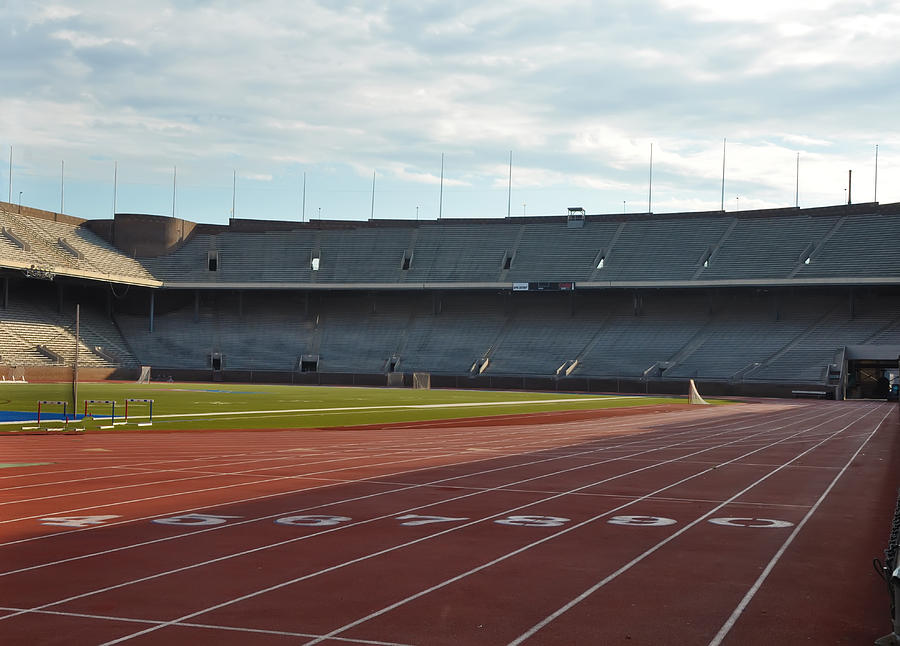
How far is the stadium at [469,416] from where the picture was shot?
22.2 ft

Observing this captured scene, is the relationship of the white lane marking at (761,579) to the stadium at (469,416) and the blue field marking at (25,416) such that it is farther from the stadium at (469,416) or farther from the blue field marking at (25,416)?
the blue field marking at (25,416)

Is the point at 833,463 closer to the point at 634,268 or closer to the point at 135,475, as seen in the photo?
the point at 135,475

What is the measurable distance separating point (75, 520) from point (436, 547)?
3.97 meters

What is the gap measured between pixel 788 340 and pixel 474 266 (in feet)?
75.7

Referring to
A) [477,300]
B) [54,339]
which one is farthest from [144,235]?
[477,300]

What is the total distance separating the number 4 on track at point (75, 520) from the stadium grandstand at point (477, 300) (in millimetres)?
47944

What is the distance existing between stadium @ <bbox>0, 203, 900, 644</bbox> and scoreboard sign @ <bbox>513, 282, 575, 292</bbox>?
0.67 feet

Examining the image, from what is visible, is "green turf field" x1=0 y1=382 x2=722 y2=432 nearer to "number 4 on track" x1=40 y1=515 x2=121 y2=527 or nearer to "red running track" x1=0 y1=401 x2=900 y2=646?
"red running track" x1=0 y1=401 x2=900 y2=646

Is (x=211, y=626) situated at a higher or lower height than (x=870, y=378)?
lower

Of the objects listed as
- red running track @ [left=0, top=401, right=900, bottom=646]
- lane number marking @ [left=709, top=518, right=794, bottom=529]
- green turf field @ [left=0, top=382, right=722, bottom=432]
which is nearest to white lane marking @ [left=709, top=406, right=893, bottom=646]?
red running track @ [left=0, top=401, right=900, bottom=646]

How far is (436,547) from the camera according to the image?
8672 millimetres

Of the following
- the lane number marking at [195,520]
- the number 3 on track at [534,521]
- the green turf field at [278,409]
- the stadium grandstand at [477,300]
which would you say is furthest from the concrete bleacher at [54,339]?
the number 3 on track at [534,521]

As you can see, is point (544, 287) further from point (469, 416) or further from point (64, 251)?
point (469, 416)

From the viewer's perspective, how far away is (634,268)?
65625 millimetres
